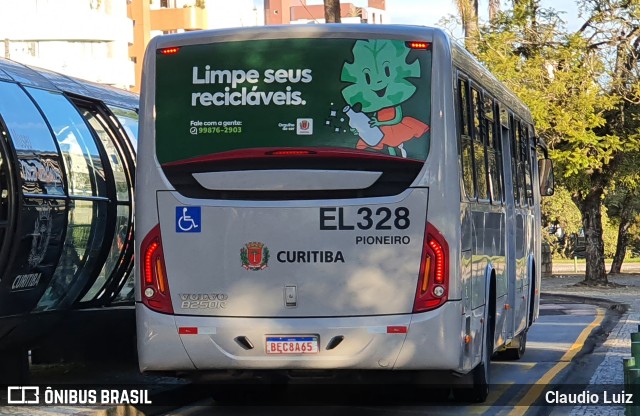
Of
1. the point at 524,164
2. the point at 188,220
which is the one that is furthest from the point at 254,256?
the point at 524,164

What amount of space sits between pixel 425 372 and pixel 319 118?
7.21 feet

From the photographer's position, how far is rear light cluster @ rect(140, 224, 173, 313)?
34.6ft

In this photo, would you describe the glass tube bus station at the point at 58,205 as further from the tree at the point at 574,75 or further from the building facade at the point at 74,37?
the building facade at the point at 74,37

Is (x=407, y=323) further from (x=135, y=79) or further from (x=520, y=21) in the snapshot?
(x=135, y=79)

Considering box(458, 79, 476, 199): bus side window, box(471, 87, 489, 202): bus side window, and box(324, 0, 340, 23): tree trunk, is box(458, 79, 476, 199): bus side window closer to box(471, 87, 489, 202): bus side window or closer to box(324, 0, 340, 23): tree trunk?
box(471, 87, 489, 202): bus side window

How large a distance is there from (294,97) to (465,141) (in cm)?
157

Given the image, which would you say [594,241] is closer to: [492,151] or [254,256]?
[492,151]

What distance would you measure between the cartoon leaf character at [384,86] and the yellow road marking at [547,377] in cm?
286

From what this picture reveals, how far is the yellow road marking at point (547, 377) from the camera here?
472 inches

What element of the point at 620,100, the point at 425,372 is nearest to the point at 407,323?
the point at 425,372

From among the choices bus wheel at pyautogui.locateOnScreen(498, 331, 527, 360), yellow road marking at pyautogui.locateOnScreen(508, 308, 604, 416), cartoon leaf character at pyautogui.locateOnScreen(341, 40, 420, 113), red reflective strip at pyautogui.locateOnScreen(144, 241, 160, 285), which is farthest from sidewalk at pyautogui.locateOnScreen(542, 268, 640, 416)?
red reflective strip at pyautogui.locateOnScreen(144, 241, 160, 285)

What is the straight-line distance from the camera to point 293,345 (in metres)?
10.3

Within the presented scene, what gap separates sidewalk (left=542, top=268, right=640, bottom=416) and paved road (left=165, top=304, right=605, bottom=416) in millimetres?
375

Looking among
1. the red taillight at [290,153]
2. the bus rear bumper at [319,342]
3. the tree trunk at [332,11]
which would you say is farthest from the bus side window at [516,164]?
the tree trunk at [332,11]
